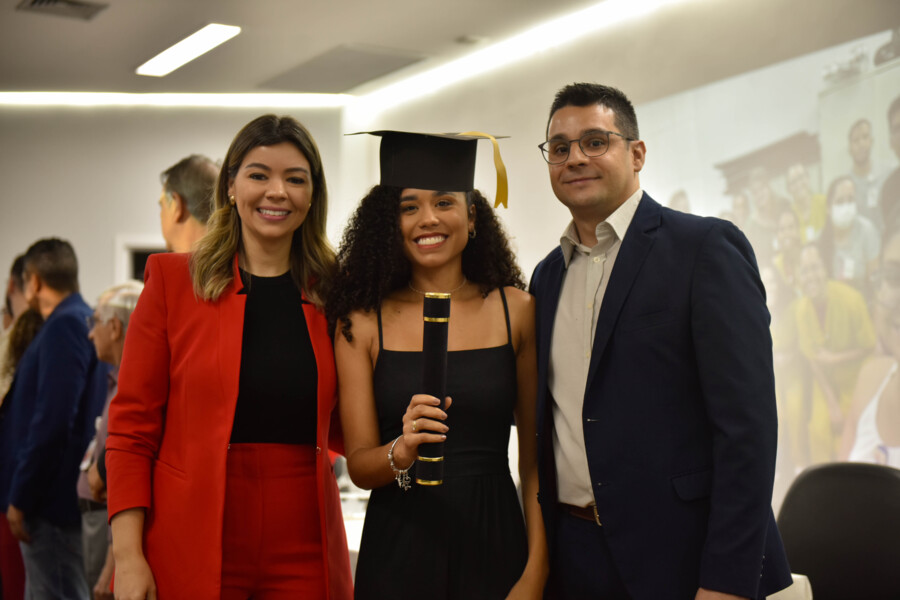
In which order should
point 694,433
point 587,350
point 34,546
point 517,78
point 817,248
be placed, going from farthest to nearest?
point 517,78 → point 817,248 → point 34,546 → point 587,350 → point 694,433

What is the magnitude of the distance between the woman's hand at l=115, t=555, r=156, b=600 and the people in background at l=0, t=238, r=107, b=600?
2.26 metres

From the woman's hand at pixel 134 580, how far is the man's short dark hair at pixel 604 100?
5.16 feet

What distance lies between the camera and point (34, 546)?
4.10m

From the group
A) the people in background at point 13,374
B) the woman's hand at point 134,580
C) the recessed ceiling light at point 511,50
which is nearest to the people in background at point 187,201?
the woman's hand at point 134,580

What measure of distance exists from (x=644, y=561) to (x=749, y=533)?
0.83 feet

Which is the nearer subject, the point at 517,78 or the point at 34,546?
the point at 34,546

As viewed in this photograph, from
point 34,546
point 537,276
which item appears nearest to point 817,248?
point 537,276

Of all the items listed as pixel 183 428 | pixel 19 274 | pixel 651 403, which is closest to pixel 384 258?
pixel 183 428

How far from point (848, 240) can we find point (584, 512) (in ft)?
9.44

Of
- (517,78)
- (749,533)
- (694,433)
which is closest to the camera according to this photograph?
(749,533)

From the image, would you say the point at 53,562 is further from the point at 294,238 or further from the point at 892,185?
the point at 892,185

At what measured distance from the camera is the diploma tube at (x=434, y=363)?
1.77 metres

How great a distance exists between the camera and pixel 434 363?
1.82 m

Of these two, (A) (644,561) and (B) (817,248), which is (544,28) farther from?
(A) (644,561)
